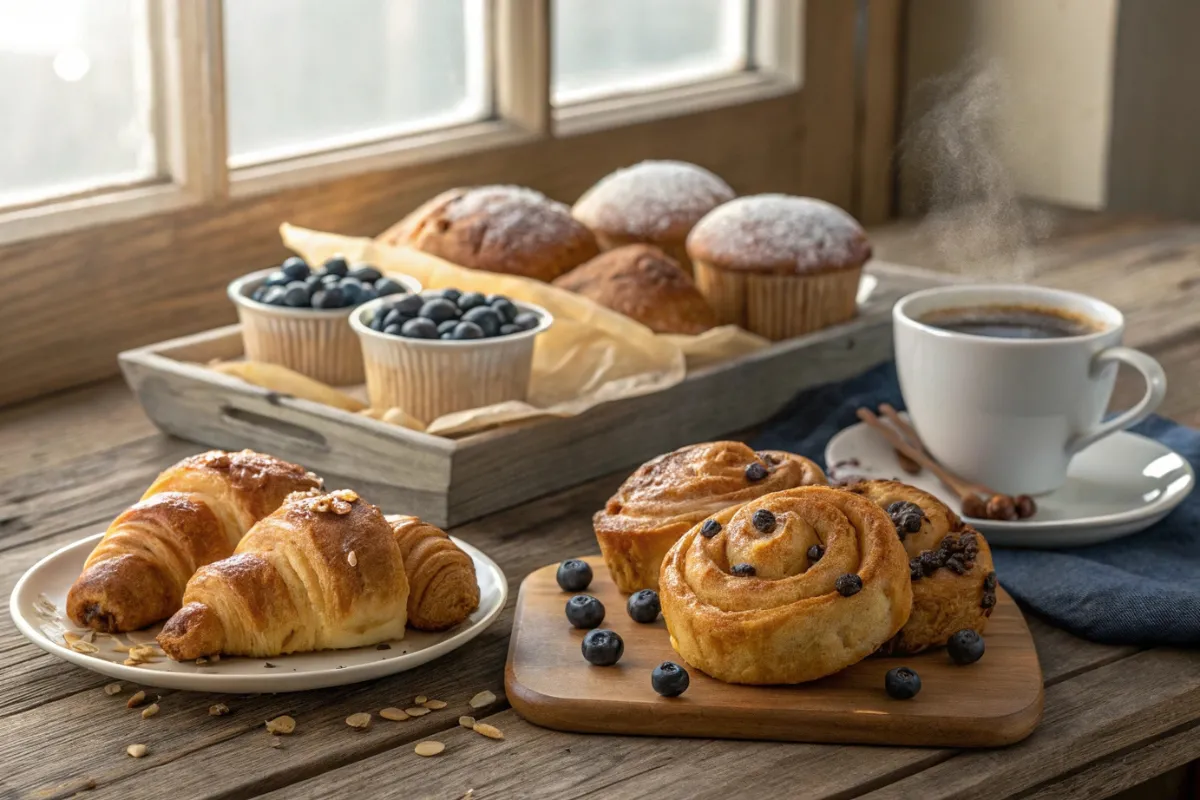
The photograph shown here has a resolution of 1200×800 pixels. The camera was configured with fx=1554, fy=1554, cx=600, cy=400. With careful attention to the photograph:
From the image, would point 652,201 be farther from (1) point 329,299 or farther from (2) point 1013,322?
(2) point 1013,322

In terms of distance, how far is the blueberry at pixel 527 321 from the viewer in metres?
1.41

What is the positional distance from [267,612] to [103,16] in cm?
97

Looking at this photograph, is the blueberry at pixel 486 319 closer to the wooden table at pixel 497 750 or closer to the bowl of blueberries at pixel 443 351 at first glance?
the bowl of blueberries at pixel 443 351

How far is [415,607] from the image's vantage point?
3.24 ft

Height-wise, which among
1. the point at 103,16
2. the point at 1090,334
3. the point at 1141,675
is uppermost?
the point at 103,16

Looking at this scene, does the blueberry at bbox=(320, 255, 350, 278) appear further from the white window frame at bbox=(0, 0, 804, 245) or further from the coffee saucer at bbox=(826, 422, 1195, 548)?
the coffee saucer at bbox=(826, 422, 1195, 548)

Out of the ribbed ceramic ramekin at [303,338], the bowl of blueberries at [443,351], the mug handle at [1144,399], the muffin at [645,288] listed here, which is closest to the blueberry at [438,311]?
the bowl of blueberries at [443,351]

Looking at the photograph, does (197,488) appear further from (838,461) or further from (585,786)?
(838,461)

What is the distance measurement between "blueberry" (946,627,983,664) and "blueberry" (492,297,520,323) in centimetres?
58

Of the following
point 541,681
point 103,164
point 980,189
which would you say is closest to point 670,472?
point 541,681

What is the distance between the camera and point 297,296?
4.86 ft

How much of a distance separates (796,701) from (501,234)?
0.86m

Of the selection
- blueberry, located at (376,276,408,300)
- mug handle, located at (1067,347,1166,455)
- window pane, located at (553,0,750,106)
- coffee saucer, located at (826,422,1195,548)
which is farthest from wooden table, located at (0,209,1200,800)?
window pane, located at (553,0,750,106)

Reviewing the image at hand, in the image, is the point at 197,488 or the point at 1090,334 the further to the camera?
the point at 1090,334
